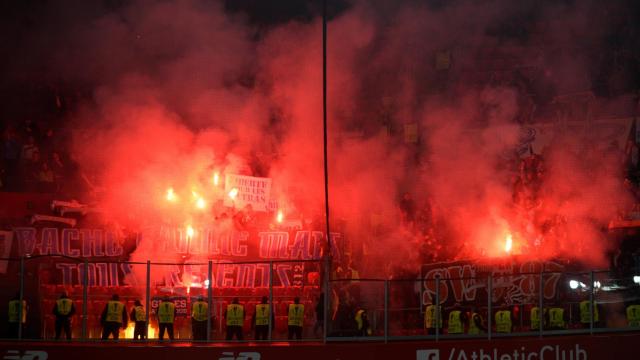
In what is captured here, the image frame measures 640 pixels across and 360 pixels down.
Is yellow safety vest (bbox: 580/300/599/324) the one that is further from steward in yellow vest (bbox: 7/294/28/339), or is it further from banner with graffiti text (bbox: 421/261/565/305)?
steward in yellow vest (bbox: 7/294/28/339)

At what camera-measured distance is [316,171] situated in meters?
19.2

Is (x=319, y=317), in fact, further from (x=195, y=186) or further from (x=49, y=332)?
(x=195, y=186)

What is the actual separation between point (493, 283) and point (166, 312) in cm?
550

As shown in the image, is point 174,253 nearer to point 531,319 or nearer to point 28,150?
point 28,150

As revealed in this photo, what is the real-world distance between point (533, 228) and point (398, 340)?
650cm

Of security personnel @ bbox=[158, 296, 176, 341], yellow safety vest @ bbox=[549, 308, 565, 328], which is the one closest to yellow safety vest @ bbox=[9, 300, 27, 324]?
security personnel @ bbox=[158, 296, 176, 341]

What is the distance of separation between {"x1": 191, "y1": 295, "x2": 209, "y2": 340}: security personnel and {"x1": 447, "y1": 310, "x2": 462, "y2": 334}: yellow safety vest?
3439 millimetres

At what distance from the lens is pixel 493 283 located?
15.0 metres

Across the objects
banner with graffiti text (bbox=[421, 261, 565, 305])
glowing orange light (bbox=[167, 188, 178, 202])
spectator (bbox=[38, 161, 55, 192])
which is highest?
spectator (bbox=[38, 161, 55, 192])

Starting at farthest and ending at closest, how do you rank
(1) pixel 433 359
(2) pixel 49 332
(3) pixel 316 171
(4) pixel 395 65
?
(4) pixel 395 65 < (3) pixel 316 171 < (2) pixel 49 332 < (1) pixel 433 359

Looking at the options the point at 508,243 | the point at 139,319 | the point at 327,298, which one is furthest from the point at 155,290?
the point at 508,243

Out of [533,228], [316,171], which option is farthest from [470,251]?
[316,171]

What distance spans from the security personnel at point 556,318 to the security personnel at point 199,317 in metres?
4.94

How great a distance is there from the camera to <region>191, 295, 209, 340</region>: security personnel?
12.7 metres
